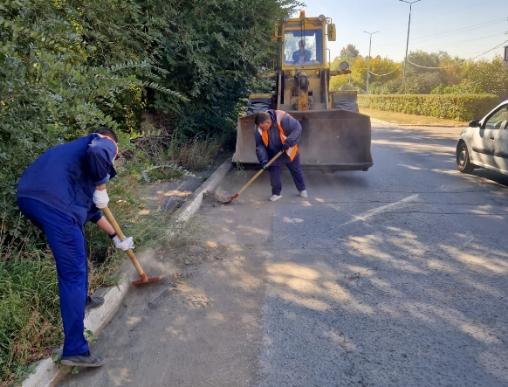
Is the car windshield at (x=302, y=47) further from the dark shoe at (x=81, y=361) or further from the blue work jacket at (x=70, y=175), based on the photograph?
the dark shoe at (x=81, y=361)

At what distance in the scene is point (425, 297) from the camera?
3793 mm

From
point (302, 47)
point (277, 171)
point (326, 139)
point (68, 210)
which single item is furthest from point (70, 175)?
point (302, 47)

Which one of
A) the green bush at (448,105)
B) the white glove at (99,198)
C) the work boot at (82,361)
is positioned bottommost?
the work boot at (82,361)

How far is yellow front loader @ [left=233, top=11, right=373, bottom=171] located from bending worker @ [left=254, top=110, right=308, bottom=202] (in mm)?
1027

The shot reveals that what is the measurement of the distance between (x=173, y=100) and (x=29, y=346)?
6.76 m

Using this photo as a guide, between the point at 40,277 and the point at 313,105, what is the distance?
25.1 feet

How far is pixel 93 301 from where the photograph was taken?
3.52 m

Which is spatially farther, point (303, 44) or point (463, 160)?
point (303, 44)

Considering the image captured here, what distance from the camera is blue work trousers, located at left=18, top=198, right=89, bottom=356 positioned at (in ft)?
9.24

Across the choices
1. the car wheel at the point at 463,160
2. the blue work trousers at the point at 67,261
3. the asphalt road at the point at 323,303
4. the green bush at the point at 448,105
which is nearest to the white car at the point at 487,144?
the car wheel at the point at 463,160

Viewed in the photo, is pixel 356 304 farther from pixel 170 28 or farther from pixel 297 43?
pixel 297 43

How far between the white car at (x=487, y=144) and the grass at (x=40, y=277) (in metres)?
5.61

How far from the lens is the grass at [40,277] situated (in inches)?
112

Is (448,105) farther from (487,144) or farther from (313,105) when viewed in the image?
(487,144)
